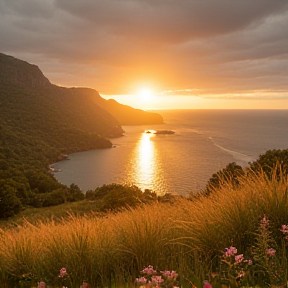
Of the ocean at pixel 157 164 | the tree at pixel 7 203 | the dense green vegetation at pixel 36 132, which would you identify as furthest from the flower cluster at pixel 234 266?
the ocean at pixel 157 164

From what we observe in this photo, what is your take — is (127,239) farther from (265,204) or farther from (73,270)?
(265,204)

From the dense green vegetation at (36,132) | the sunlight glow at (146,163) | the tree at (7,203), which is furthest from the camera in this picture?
the sunlight glow at (146,163)

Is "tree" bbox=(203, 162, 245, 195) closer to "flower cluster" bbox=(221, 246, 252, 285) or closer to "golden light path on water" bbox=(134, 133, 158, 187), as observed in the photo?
"flower cluster" bbox=(221, 246, 252, 285)

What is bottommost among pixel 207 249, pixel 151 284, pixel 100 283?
pixel 100 283

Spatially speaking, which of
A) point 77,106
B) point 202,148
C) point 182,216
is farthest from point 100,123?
point 182,216

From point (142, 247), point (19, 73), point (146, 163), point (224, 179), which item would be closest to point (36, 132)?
point (146, 163)

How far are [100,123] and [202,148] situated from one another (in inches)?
3068

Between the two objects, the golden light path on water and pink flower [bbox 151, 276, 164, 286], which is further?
the golden light path on water

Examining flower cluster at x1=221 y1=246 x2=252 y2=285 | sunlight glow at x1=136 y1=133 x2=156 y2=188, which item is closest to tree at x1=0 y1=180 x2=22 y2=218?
flower cluster at x1=221 y1=246 x2=252 y2=285

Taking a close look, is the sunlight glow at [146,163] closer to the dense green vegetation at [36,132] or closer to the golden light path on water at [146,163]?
the golden light path on water at [146,163]

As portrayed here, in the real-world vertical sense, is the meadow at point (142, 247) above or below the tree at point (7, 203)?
above

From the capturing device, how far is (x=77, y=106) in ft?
640

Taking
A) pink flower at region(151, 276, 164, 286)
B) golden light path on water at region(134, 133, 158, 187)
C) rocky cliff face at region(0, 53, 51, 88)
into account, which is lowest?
golden light path on water at region(134, 133, 158, 187)

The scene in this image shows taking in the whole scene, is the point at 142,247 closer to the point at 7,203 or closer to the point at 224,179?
the point at 224,179
